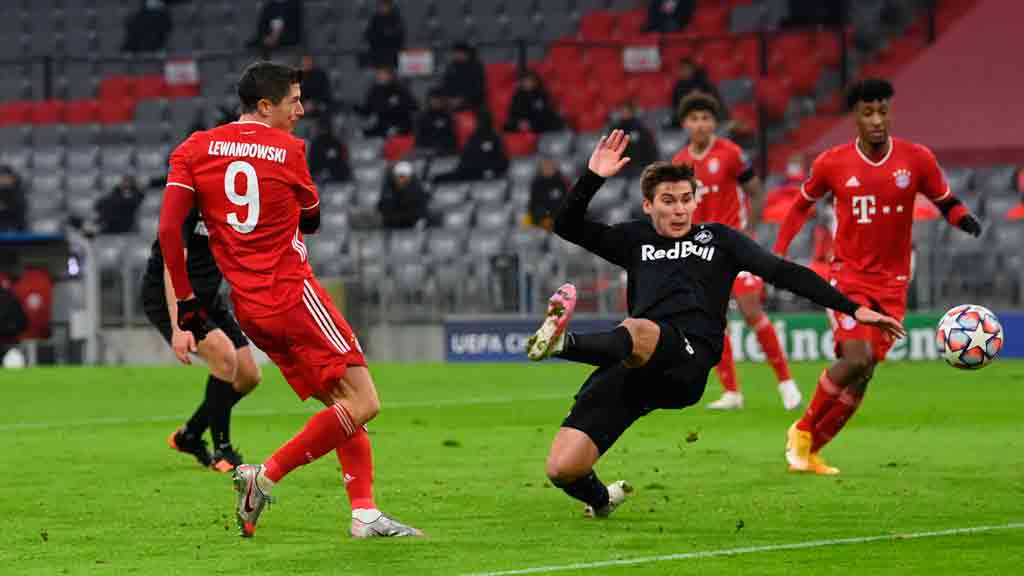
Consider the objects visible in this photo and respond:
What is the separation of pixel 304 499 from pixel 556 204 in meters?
15.1

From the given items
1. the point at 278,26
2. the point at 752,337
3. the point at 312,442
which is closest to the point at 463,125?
the point at 278,26

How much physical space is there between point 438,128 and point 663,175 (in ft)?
63.5

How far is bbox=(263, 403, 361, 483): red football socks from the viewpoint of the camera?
8.42m

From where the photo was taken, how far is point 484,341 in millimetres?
25219

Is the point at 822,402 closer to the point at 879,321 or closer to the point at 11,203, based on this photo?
the point at 879,321

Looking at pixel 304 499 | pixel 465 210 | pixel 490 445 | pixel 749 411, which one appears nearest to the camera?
pixel 304 499

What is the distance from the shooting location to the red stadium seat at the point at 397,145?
29438 millimetres

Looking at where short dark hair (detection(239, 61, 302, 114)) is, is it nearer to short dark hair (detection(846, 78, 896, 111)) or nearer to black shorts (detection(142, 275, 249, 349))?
black shorts (detection(142, 275, 249, 349))

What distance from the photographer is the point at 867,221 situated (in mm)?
11555

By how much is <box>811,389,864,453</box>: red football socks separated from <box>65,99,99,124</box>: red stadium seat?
906 inches

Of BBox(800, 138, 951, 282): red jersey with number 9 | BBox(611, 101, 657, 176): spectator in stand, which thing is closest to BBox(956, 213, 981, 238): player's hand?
BBox(800, 138, 951, 282): red jersey with number 9

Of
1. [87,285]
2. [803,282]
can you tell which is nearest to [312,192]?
[803,282]

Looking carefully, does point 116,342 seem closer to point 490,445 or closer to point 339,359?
point 490,445

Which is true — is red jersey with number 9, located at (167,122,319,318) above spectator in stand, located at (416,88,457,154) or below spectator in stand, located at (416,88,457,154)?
below
